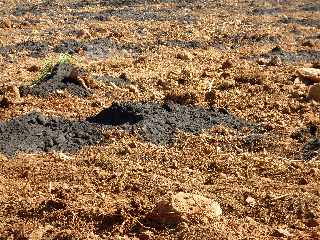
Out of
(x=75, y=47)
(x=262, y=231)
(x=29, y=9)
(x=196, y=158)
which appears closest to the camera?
(x=262, y=231)

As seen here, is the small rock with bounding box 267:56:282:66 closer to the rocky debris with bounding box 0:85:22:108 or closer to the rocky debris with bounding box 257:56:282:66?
the rocky debris with bounding box 257:56:282:66

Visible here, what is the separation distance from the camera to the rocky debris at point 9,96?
7.99 m

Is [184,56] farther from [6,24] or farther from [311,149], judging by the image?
[6,24]

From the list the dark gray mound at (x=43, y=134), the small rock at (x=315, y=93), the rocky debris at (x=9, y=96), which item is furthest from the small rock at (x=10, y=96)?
the small rock at (x=315, y=93)

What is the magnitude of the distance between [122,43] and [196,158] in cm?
668

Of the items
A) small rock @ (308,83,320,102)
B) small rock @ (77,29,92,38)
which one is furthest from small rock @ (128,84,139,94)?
small rock @ (77,29,92,38)

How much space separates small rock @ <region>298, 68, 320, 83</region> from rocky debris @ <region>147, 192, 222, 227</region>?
500 cm

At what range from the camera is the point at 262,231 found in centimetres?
495

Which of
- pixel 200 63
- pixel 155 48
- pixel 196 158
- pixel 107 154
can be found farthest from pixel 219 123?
pixel 155 48

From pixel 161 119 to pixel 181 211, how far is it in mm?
2635

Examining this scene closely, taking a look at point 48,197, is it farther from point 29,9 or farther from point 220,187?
point 29,9

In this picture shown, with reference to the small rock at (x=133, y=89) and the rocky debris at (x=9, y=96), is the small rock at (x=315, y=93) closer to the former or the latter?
the small rock at (x=133, y=89)

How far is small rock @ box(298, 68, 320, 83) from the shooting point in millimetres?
9492

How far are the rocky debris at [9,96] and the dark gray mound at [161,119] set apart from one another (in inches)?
47.6
